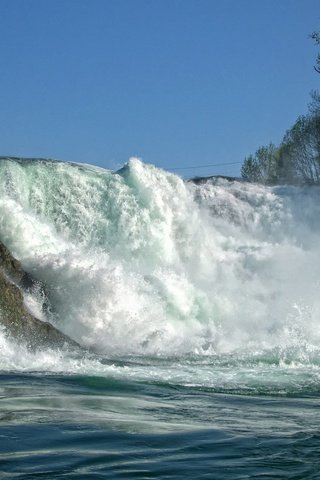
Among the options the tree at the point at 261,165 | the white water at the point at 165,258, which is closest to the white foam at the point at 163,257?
the white water at the point at 165,258

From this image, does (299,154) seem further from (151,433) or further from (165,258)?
(151,433)

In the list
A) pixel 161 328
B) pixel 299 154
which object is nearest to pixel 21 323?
pixel 161 328

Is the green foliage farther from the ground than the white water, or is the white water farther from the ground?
the green foliage

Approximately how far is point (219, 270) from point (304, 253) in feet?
9.67

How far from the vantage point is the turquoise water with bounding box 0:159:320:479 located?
6.03 m

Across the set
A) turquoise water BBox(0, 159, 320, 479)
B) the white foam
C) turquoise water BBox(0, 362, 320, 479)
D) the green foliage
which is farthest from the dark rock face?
the green foliage

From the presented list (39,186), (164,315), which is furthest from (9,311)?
(39,186)

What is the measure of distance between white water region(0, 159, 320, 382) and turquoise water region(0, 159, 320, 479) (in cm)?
4

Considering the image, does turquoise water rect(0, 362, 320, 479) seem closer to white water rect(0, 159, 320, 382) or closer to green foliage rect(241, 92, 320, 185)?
white water rect(0, 159, 320, 382)

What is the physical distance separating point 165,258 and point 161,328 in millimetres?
Result: 4066

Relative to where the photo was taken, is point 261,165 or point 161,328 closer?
point 161,328

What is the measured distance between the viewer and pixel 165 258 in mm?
22125

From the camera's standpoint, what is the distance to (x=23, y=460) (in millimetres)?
5527

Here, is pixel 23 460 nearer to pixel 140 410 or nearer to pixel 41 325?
pixel 140 410
